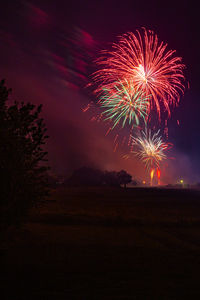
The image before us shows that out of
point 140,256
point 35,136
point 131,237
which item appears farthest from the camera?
point 131,237

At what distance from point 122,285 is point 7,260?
604cm

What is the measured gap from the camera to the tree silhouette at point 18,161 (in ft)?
34.7

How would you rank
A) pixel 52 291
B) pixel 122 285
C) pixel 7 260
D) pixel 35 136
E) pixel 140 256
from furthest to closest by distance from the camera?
pixel 140 256 → pixel 7 260 → pixel 35 136 → pixel 122 285 → pixel 52 291

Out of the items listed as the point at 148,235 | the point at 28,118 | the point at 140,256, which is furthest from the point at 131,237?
the point at 28,118

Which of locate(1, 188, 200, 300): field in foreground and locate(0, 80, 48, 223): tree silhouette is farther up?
locate(0, 80, 48, 223): tree silhouette

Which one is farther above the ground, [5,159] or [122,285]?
[5,159]

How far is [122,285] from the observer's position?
996 cm

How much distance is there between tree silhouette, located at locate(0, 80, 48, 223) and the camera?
416 inches

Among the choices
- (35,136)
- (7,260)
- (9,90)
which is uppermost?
(9,90)

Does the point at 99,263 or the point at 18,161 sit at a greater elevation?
the point at 18,161

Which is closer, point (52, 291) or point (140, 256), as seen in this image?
point (52, 291)

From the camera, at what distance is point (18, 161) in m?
10.7

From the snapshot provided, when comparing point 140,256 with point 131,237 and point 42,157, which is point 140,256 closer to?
point 131,237

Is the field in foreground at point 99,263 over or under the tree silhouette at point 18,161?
under
